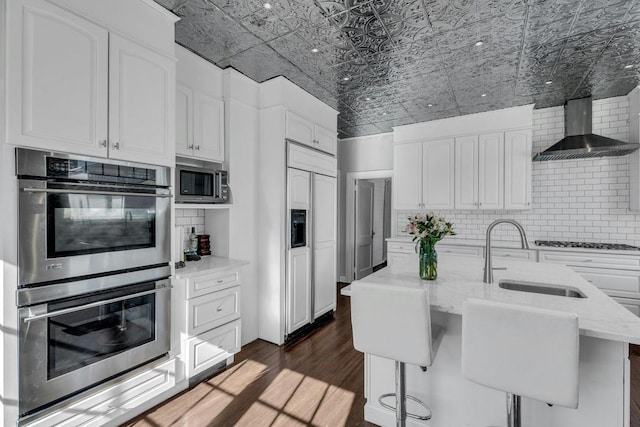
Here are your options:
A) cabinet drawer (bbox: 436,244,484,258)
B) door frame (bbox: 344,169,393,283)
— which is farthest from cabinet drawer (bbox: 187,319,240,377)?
door frame (bbox: 344,169,393,283)

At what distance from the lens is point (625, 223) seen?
3.78 m

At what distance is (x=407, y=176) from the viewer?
4777 millimetres

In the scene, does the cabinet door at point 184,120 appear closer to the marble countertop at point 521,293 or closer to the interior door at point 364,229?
the marble countertop at point 521,293

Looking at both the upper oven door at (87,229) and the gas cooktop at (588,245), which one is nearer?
the upper oven door at (87,229)

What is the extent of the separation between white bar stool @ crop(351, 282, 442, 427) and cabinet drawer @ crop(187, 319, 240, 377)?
1.43 m

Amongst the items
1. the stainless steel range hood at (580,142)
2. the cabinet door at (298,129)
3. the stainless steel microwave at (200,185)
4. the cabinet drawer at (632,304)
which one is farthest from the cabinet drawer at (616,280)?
the stainless steel microwave at (200,185)

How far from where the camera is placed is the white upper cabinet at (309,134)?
326cm

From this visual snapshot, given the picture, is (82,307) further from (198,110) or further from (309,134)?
(309,134)

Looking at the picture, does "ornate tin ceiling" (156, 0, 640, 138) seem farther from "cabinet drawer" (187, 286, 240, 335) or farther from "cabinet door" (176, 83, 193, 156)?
"cabinet drawer" (187, 286, 240, 335)

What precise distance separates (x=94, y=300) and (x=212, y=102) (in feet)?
6.27

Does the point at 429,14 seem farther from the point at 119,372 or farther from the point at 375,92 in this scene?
the point at 119,372

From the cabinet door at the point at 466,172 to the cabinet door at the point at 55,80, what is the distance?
4148 millimetres

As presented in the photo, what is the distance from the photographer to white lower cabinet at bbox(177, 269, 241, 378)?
237cm

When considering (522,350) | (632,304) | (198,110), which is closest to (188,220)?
(198,110)
